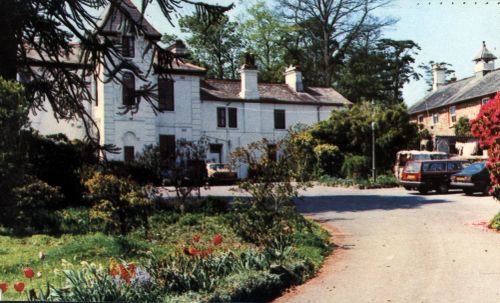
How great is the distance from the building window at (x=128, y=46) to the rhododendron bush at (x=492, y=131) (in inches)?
336

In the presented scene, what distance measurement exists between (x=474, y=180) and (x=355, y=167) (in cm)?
772

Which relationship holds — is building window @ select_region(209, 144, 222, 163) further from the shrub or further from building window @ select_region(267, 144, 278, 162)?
building window @ select_region(267, 144, 278, 162)

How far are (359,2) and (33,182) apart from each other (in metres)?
12.0

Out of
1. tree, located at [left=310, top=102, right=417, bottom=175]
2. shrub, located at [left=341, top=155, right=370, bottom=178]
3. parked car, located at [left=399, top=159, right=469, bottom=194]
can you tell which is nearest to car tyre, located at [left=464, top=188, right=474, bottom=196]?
parked car, located at [left=399, top=159, right=469, bottom=194]

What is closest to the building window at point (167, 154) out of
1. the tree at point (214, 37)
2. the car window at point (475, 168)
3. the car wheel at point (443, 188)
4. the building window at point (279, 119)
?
the tree at point (214, 37)

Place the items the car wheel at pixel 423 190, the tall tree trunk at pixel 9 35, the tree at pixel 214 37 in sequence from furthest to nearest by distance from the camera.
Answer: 1. the car wheel at pixel 423 190
2. the tree at pixel 214 37
3. the tall tree trunk at pixel 9 35

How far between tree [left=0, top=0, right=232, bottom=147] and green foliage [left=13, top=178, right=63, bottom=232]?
410 cm

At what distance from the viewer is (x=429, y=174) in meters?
25.7

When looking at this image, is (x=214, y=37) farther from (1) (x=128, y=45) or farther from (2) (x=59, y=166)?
(2) (x=59, y=166)

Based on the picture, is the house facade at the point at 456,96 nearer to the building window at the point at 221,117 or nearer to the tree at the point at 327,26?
the tree at the point at 327,26

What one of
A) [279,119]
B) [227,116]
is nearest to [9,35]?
[227,116]

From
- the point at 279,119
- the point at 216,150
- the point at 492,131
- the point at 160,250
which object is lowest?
the point at 160,250

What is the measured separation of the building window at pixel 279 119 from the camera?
39.9m

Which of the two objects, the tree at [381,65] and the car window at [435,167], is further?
the car window at [435,167]
